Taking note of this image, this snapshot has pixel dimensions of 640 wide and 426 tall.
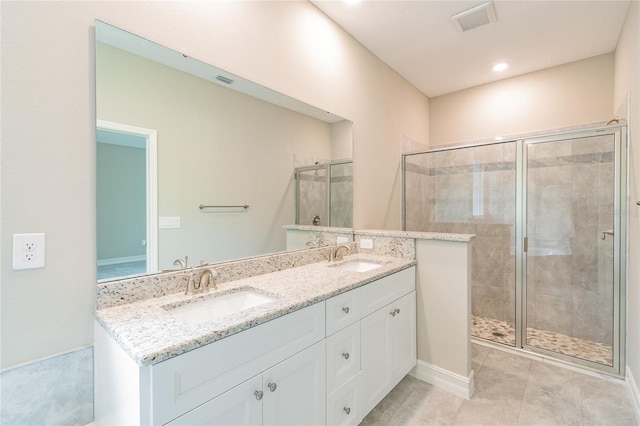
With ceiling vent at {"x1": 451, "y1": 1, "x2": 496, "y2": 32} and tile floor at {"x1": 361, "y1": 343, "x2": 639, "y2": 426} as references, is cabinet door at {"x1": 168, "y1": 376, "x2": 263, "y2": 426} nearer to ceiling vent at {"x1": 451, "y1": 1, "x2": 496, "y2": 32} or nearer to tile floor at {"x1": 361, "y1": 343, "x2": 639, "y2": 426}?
tile floor at {"x1": 361, "y1": 343, "x2": 639, "y2": 426}

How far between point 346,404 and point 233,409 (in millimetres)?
737

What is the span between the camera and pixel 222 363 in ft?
3.19

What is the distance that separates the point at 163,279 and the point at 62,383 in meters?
0.47

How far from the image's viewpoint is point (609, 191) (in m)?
2.39

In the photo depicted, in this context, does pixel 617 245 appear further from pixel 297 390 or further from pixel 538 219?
pixel 297 390

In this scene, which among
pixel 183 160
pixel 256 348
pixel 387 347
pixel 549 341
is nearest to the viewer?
pixel 256 348

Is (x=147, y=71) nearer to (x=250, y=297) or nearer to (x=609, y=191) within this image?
(x=250, y=297)

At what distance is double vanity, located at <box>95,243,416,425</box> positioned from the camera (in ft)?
2.88

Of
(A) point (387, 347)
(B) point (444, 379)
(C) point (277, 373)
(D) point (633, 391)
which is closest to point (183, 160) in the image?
(C) point (277, 373)

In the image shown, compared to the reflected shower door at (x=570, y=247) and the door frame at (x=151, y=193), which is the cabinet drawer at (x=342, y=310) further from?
the reflected shower door at (x=570, y=247)

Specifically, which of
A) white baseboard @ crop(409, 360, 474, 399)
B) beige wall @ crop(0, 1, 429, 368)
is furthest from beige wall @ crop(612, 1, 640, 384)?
beige wall @ crop(0, 1, 429, 368)

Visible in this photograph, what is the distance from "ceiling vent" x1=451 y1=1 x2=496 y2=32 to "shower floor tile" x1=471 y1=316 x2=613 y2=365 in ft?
8.86

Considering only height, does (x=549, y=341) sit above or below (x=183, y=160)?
below

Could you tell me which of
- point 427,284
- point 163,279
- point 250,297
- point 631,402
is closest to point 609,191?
point 631,402
